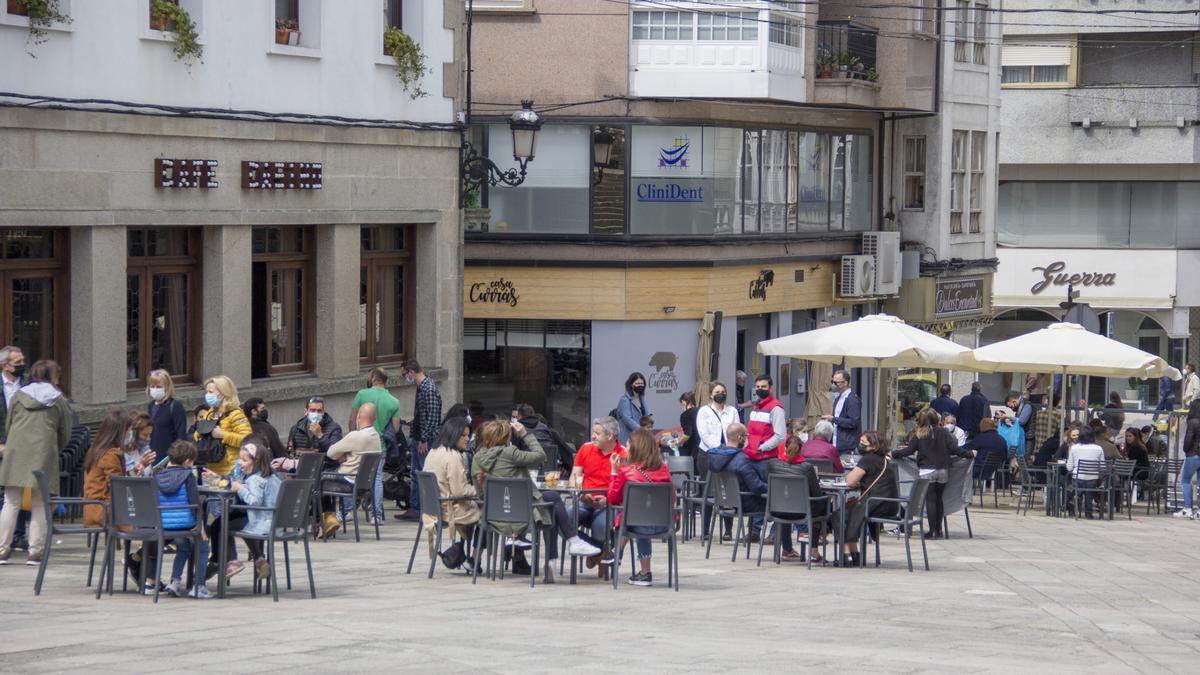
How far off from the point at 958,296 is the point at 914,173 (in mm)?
3610

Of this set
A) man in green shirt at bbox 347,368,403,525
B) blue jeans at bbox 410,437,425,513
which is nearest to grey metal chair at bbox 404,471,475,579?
man in green shirt at bbox 347,368,403,525

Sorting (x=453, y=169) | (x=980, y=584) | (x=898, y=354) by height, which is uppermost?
(x=453, y=169)

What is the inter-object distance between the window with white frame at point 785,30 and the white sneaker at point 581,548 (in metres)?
17.5

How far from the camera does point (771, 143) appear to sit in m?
33.7

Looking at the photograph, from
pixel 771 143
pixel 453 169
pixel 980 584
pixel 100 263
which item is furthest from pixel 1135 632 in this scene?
pixel 771 143

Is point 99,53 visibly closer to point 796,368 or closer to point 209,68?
point 209,68

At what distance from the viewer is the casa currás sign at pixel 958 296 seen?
40781 mm

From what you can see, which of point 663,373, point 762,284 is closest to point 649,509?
point 663,373

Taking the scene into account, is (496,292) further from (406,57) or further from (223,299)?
(223,299)

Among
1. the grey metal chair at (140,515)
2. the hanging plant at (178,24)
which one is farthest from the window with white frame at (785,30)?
the grey metal chair at (140,515)

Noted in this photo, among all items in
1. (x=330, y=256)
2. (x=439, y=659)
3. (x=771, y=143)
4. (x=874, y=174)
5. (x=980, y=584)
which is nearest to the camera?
(x=439, y=659)

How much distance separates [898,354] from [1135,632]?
1153cm

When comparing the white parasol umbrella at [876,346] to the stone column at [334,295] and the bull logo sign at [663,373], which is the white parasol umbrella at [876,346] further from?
the stone column at [334,295]

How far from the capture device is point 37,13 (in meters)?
17.7
